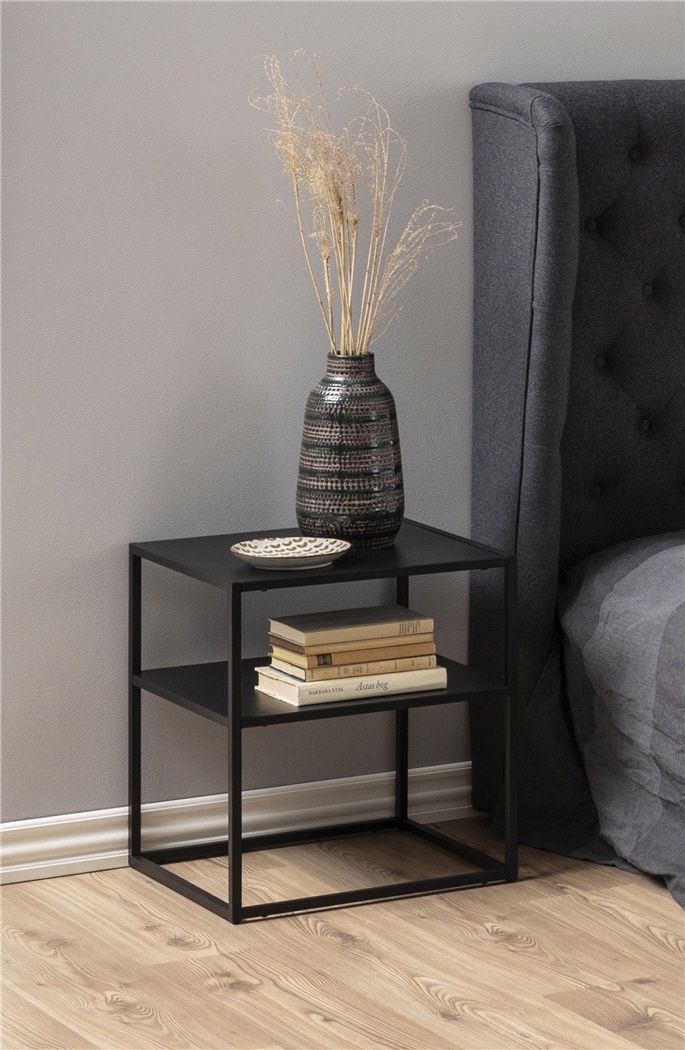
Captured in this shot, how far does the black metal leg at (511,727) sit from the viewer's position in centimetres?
249

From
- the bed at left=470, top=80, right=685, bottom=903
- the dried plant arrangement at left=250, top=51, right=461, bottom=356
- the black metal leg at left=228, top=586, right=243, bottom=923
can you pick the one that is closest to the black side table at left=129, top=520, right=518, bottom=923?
the black metal leg at left=228, top=586, right=243, bottom=923

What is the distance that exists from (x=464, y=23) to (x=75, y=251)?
30.9 inches

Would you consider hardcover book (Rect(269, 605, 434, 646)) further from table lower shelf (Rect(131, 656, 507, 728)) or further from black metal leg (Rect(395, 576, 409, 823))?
black metal leg (Rect(395, 576, 409, 823))

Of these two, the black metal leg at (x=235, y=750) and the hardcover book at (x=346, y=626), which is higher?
the hardcover book at (x=346, y=626)

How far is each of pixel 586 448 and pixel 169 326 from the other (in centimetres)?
74

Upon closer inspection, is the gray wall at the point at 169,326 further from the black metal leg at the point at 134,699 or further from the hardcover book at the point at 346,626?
the hardcover book at the point at 346,626

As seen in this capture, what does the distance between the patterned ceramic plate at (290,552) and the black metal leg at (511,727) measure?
0.26m

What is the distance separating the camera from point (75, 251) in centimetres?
247

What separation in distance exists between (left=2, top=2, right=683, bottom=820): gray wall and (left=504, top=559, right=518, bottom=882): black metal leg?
0.37 metres

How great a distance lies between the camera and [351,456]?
96.6 inches

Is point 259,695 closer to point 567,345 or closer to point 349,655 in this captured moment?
point 349,655

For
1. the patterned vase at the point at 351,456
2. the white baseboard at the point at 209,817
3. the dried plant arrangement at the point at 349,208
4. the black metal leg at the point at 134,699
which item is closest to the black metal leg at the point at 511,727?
the patterned vase at the point at 351,456

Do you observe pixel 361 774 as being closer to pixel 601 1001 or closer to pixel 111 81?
pixel 601 1001

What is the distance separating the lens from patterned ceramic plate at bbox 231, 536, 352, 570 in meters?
2.32
